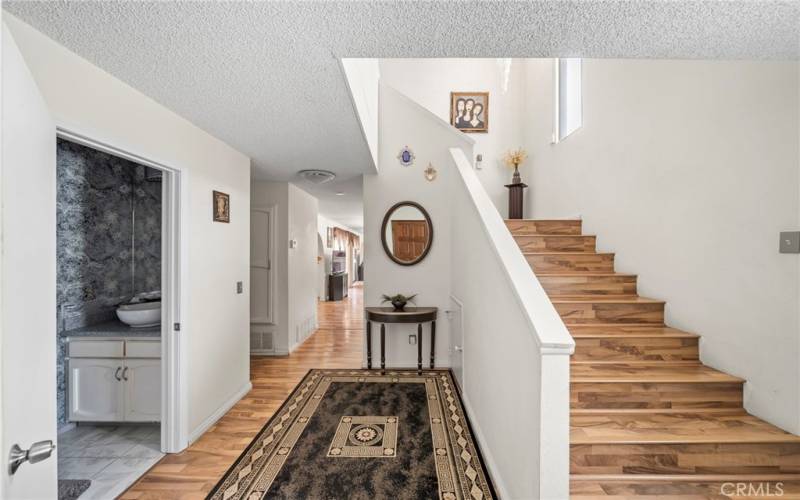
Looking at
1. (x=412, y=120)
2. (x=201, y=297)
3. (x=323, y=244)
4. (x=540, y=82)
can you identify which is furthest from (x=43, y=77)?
(x=323, y=244)

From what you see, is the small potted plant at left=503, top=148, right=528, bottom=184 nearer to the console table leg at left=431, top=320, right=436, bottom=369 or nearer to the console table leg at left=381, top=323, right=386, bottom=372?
the console table leg at left=431, top=320, right=436, bottom=369

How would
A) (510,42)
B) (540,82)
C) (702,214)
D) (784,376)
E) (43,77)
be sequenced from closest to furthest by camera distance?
1. (510,42)
2. (43,77)
3. (784,376)
4. (702,214)
5. (540,82)

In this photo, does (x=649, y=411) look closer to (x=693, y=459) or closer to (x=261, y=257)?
(x=693, y=459)

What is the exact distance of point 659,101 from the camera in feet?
8.38

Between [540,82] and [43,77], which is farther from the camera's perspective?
[540,82]

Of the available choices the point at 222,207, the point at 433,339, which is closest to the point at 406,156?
the point at 222,207

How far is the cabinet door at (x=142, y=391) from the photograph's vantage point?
95.3 inches

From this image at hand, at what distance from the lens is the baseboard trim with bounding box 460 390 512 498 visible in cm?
175

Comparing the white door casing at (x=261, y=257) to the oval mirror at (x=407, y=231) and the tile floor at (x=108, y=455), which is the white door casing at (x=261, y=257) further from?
the tile floor at (x=108, y=455)

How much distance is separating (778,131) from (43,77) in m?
3.54

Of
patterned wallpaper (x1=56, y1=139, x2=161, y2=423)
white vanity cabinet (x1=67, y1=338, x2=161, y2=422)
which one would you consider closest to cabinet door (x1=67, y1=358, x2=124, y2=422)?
white vanity cabinet (x1=67, y1=338, x2=161, y2=422)

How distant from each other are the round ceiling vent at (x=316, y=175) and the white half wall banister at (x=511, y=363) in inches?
64.7

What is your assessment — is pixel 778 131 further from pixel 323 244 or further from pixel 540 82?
pixel 323 244
